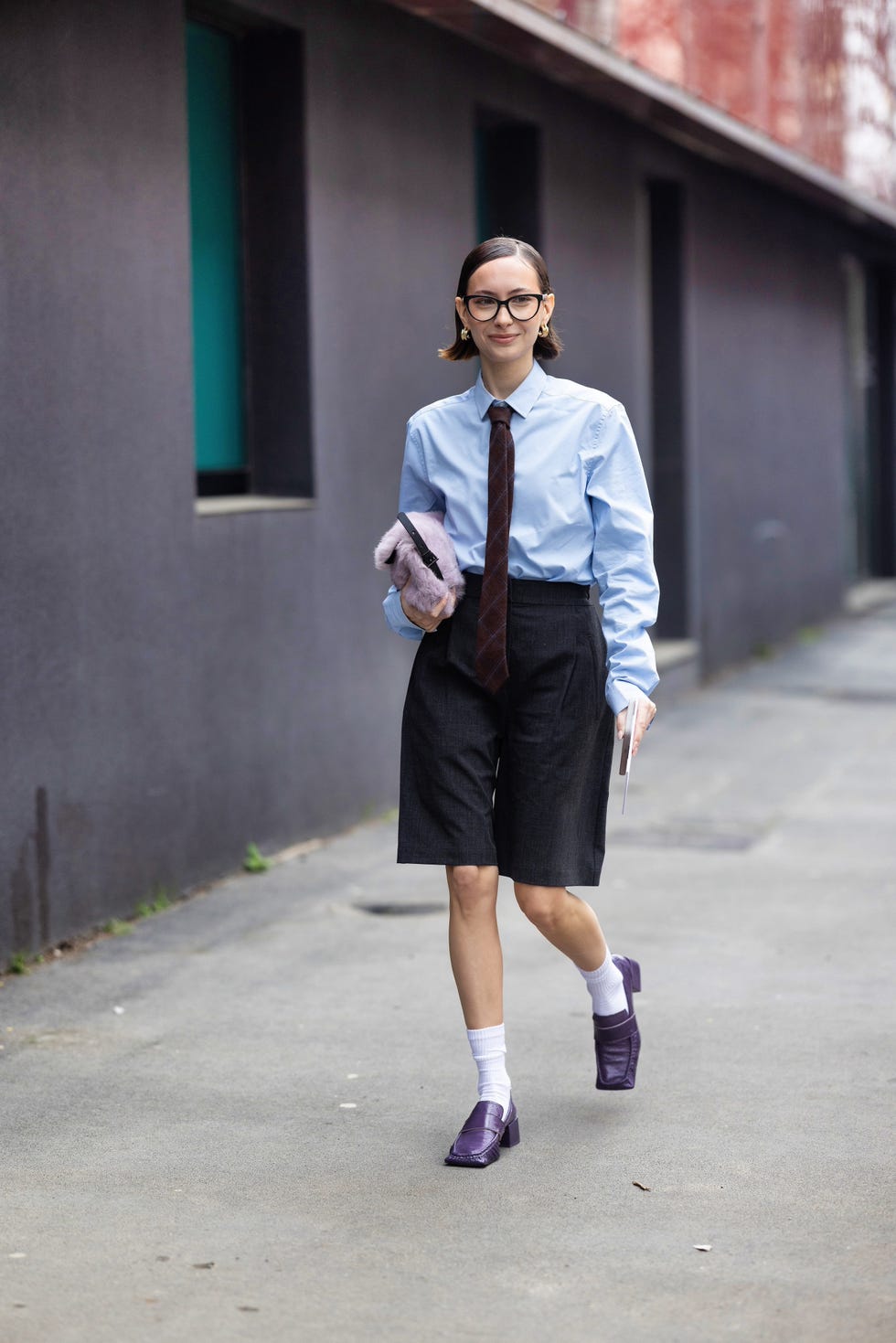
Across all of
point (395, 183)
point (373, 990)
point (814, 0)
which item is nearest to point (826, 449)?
point (814, 0)

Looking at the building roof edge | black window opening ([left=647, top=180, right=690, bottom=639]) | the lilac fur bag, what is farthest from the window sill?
black window opening ([left=647, top=180, right=690, bottom=639])

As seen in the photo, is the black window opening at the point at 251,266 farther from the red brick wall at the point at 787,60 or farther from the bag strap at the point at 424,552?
the bag strap at the point at 424,552

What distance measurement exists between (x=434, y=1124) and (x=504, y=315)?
1.88 meters

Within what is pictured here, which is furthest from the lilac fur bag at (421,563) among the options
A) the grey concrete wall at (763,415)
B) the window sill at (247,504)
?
the grey concrete wall at (763,415)

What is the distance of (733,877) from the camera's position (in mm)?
7531

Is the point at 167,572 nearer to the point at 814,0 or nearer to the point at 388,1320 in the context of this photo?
the point at 388,1320

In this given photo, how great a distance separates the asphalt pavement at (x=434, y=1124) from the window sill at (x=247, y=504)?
139 centimetres

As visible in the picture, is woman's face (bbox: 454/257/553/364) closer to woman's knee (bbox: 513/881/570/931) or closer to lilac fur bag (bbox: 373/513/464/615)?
lilac fur bag (bbox: 373/513/464/615)

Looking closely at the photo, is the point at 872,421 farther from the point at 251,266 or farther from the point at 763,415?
the point at 251,266

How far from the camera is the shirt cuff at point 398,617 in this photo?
452 cm

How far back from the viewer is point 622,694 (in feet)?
14.2

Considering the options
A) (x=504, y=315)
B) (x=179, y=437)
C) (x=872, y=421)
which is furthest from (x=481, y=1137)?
(x=872, y=421)

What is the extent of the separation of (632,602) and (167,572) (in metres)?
3.01

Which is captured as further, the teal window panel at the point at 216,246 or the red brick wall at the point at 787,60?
the red brick wall at the point at 787,60
